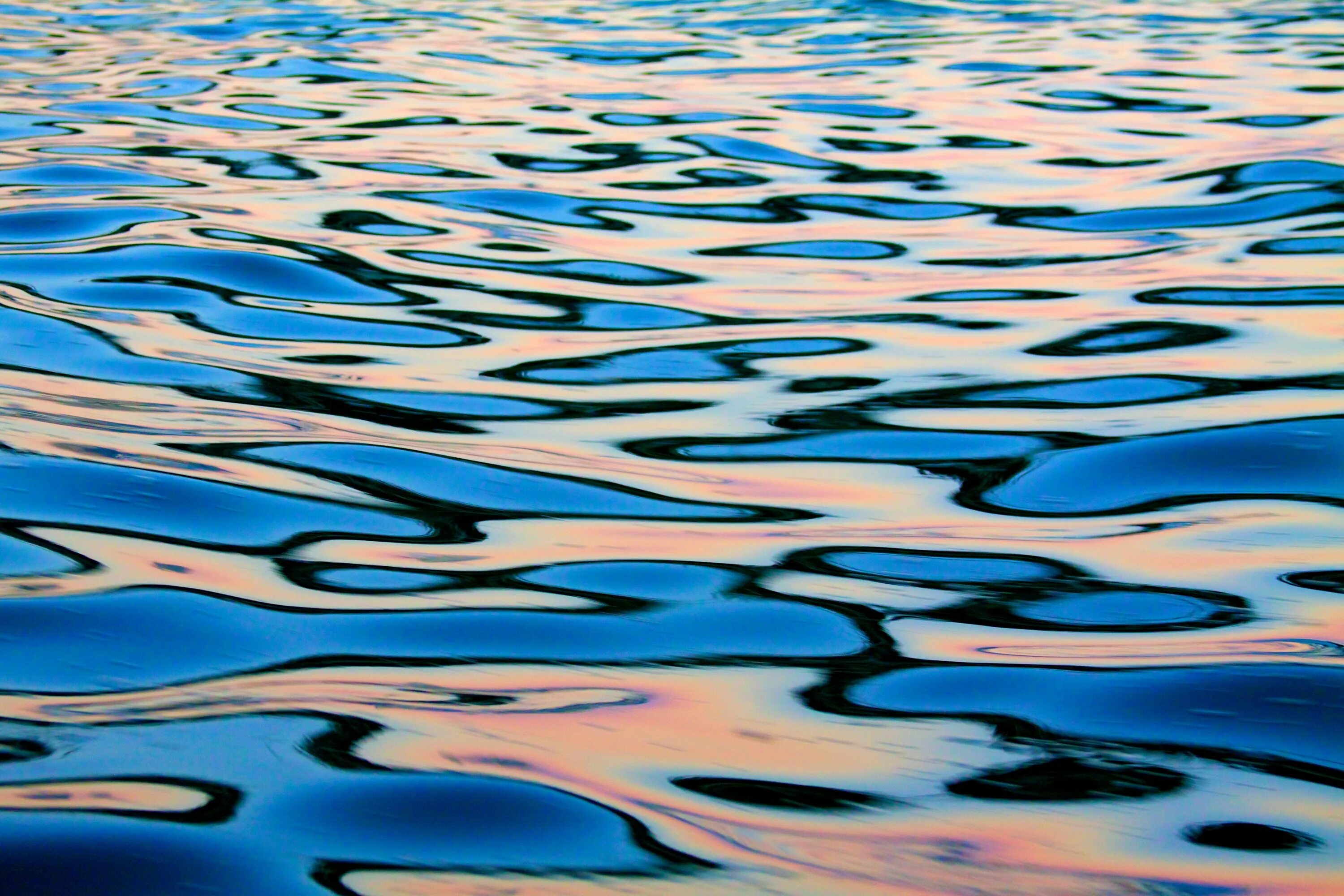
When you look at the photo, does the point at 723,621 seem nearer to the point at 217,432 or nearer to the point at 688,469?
the point at 688,469

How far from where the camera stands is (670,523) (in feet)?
6.52

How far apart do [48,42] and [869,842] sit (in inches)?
282

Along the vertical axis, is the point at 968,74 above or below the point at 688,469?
above

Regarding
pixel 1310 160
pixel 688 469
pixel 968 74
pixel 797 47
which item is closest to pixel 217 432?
pixel 688 469

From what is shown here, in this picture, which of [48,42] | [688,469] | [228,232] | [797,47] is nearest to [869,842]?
[688,469]

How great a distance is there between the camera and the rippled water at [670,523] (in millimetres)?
1276

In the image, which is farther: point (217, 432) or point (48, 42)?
point (48, 42)

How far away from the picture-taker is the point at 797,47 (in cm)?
726

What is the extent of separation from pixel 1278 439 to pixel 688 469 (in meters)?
0.87

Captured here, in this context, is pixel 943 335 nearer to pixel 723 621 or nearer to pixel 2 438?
pixel 723 621

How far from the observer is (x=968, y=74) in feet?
20.9

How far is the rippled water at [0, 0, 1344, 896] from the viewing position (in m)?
1.28

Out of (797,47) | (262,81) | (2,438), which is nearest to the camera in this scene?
(2,438)

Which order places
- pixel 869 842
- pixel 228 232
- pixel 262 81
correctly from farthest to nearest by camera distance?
pixel 262 81 → pixel 228 232 → pixel 869 842
